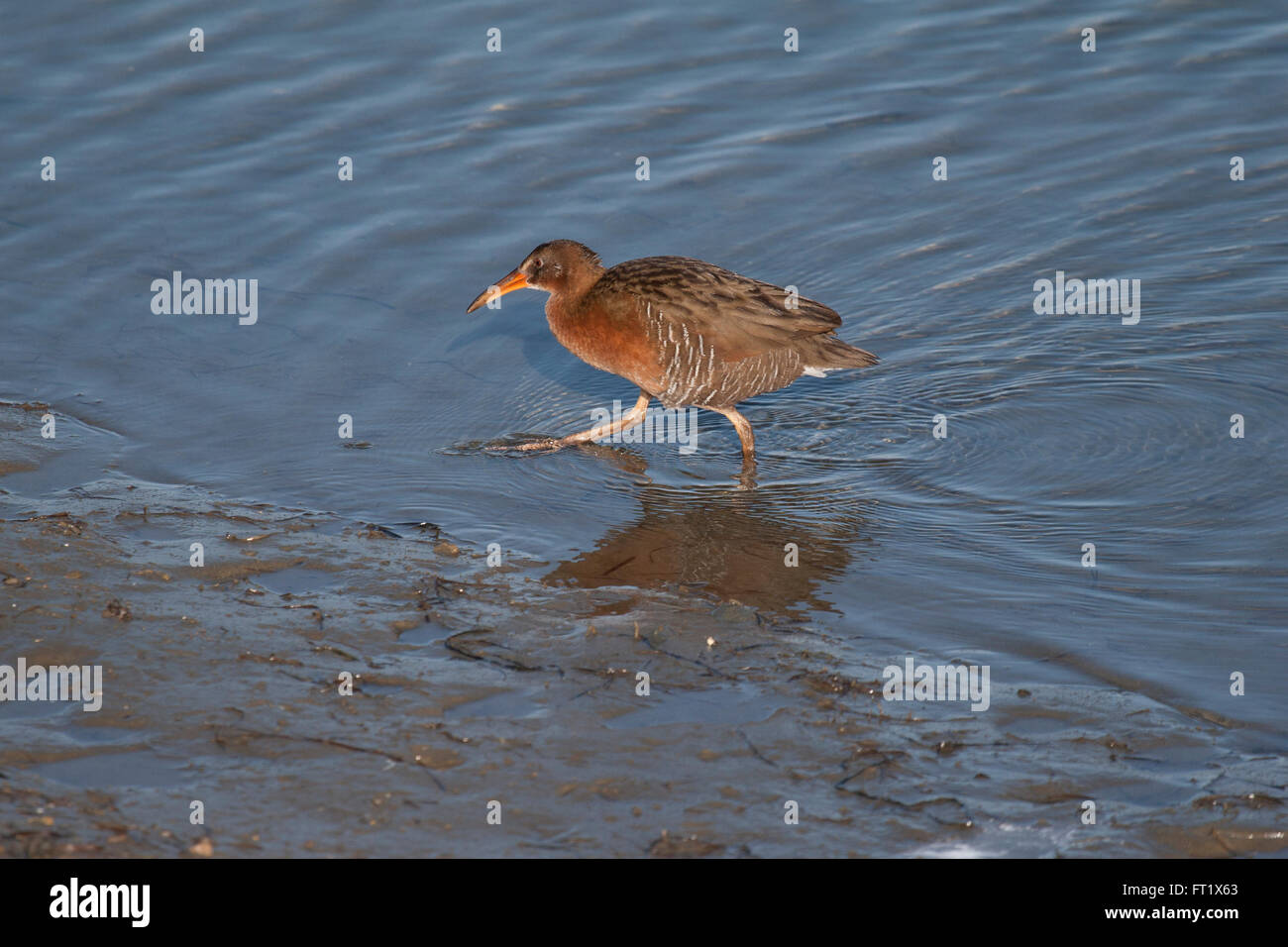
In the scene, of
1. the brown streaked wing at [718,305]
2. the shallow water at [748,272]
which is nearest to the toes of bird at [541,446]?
the shallow water at [748,272]

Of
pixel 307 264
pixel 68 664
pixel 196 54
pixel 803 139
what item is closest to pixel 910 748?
pixel 68 664

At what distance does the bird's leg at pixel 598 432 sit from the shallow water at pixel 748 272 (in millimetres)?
180

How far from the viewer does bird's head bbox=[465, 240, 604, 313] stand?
752 cm

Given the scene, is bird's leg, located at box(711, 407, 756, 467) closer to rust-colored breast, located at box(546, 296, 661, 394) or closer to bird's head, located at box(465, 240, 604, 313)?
rust-colored breast, located at box(546, 296, 661, 394)

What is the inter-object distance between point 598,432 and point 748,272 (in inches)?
86.8

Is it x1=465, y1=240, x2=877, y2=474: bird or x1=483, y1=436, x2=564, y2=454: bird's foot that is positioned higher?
x1=465, y1=240, x2=877, y2=474: bird

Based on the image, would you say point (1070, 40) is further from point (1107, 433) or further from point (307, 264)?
point (307, 264)

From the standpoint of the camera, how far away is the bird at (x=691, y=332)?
7.11m

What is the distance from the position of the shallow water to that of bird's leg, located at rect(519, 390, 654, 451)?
0.18 m

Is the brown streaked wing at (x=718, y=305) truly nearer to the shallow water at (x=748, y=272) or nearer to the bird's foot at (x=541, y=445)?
the shallow water at (x=748, y=272)

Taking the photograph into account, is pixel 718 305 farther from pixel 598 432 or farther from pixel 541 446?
pixel 541 446

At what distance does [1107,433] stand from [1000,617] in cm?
204

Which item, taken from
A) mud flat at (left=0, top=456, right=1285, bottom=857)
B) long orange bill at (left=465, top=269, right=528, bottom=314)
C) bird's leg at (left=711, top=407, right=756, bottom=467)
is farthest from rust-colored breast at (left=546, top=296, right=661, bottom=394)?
mud flat at (left=0, top=456, right=1285, bottom=857)

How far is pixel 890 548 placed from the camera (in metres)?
6.26
